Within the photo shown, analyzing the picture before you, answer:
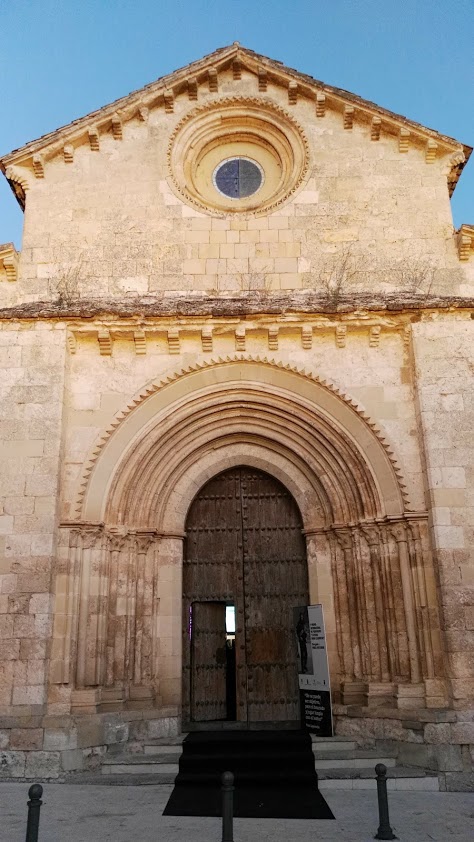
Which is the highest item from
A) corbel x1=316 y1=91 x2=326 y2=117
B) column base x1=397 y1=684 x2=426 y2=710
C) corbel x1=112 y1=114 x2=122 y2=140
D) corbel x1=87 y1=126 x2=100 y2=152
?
corbel x1=316 y1=91 x2=326 y2=117

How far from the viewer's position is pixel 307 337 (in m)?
9.80

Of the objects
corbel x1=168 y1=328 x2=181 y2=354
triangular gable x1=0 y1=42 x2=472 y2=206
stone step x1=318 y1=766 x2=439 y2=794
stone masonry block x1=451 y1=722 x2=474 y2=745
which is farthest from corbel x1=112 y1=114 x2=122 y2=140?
stone masonry block x1=451 y1=722 x2=474 y2=745

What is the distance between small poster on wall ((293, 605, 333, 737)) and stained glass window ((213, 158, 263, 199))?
22.4 ft

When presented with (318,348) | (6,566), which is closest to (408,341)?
(318,348)

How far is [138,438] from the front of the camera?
9578 mm

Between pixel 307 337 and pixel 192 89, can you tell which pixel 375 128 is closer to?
pixel 192 89

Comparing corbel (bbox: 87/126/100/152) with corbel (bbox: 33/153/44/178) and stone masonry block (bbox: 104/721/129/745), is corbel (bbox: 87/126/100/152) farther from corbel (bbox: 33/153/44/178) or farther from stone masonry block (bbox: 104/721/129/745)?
stone masonry block (bbox: 104/721/129/745)

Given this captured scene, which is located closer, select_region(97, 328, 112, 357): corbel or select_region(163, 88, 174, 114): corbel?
select_region(97, 328, 112, 357): corbel

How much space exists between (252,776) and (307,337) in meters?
5.78

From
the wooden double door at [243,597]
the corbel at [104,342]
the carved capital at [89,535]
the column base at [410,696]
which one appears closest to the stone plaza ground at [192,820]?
the column base at [410,696]

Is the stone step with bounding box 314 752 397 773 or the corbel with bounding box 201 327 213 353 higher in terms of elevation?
the corbel with bounding box 201 327 213 353

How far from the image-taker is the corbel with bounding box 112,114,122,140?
35.8 feet

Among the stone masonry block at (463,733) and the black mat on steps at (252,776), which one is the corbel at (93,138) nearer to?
the black mat on steps at (252,776)

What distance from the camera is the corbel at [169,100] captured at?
11070 millimetres
